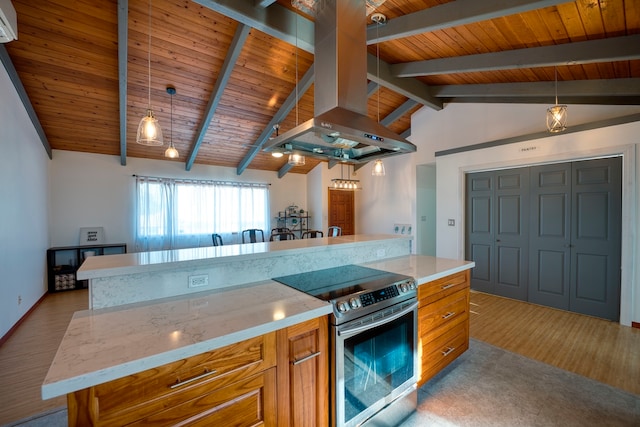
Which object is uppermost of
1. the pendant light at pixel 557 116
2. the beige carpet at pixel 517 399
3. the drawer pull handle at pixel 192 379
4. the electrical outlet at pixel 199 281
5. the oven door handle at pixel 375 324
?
the pendant light at pixel 557 116

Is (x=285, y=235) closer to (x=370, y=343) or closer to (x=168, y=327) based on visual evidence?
(x=370, y=343)

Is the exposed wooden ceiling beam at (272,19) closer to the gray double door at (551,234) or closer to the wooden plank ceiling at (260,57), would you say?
the wooden plank ceiling at (260,57)

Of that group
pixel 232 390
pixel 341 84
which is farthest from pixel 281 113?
pixel 232 390

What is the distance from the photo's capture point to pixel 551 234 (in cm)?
375

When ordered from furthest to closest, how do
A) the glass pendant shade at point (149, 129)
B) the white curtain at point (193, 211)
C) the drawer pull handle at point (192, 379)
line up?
1. the white curtain at point (193, 211)
2. the glass pendant shade at point (149, 129)
3. the drawer pull handle at point (192, 379)

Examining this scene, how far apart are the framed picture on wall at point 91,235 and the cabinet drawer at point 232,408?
5.63 meters

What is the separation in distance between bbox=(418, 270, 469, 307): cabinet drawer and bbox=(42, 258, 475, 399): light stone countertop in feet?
2.97

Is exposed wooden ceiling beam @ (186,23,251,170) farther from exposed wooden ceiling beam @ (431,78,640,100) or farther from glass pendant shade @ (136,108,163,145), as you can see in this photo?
exposed wooden ceiling beam @ (431,78,640,100)

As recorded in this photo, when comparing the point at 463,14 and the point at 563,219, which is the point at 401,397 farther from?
the point at 563,219

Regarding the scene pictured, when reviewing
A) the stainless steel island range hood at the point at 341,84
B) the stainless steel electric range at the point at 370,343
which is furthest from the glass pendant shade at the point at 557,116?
the stainless steel electric range at the point at 370,343

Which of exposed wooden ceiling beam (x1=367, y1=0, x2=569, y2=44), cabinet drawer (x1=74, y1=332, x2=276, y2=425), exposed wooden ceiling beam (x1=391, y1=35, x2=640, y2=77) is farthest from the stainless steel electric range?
exposed wooden ceiling beam (x1=391, y1=35, x2=640, y2=77)

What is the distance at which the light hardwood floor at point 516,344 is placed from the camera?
2.09 metres

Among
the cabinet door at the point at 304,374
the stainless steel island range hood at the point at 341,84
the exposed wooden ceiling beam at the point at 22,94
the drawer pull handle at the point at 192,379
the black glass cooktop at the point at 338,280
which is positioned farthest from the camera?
the exposed wooden ceiling beam at the point at 22,94

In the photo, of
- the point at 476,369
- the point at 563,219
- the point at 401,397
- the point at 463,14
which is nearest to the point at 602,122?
the point at 563,219
